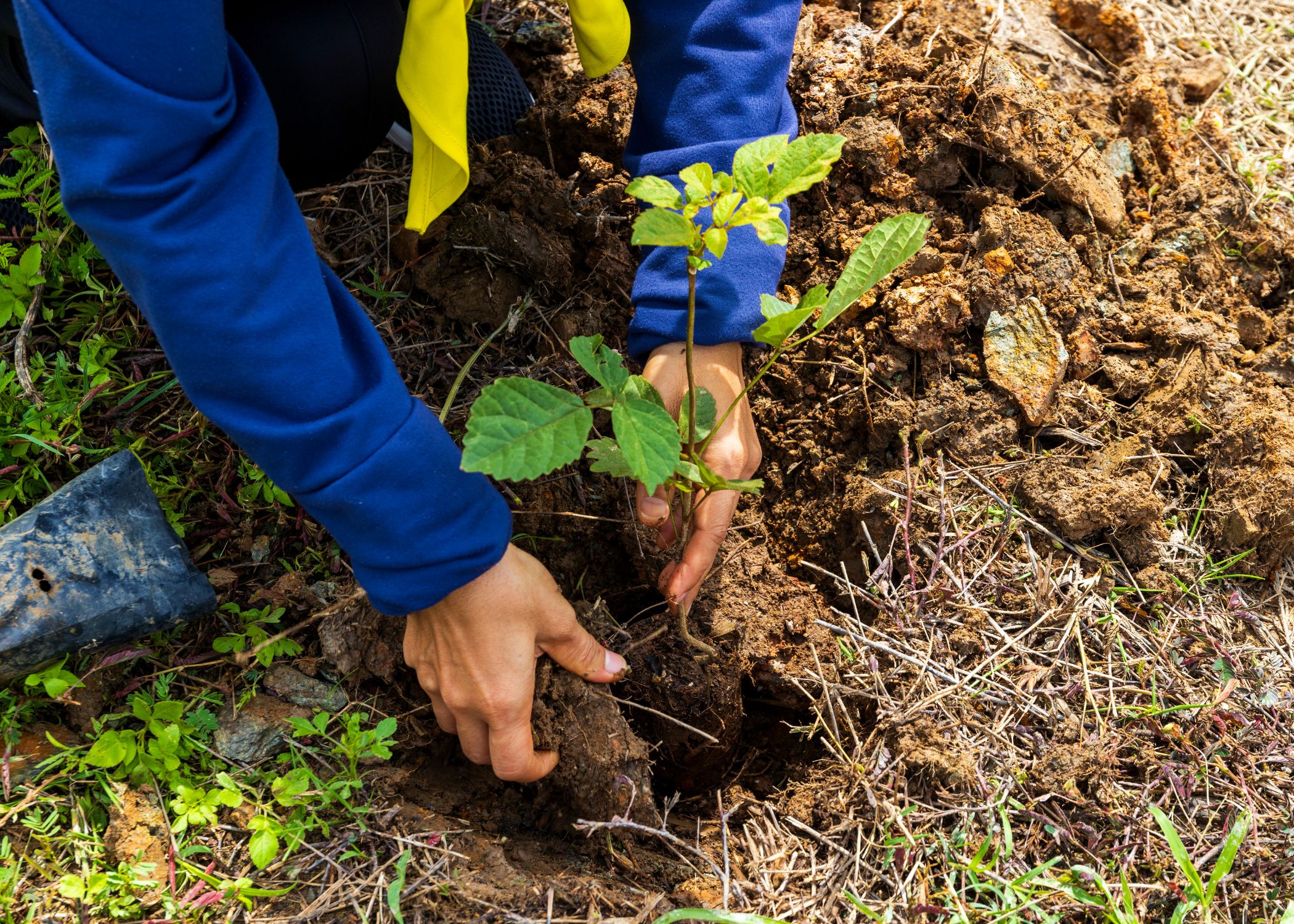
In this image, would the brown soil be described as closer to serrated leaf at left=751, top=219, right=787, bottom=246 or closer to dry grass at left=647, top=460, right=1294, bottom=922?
dry grass at left=647, top=460, right=1294, bottom=922

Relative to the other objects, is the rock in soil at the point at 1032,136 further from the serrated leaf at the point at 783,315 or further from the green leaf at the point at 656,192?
the green leaf at the point at 656,192

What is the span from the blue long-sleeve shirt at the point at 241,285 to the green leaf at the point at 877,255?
676mm

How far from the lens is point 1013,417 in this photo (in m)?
2.02

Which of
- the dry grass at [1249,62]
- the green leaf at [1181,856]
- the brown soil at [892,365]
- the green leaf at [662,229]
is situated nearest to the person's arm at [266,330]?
the brown soil at [892,365]

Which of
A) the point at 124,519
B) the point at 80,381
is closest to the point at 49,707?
the point at 124,519

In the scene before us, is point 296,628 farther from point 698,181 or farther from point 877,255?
point 877,255

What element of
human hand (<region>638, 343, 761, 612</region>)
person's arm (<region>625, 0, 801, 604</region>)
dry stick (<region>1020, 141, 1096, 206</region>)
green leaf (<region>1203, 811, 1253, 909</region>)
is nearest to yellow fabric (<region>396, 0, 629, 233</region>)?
person's arm (<region>625, 0, 801, 604</region>)

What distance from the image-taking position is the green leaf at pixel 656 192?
125 centimetres

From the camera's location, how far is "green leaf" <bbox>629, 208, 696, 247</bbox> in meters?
1.24

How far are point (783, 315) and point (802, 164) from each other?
0.23 metres

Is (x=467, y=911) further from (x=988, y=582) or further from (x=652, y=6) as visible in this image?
(x=652, y=6)

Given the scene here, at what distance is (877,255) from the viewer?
4.68ft

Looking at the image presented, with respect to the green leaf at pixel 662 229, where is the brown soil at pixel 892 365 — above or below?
below

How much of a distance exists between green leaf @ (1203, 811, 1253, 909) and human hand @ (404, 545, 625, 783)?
3.90 feet
